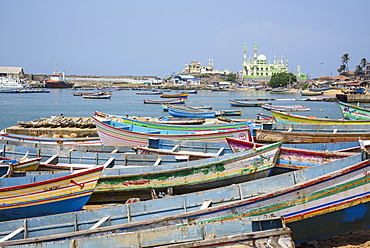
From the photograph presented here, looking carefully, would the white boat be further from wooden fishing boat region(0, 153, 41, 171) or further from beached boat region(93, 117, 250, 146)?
wooden fishing boat region(0, 153, 41, 171)

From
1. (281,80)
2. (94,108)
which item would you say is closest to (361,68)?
(281,80)

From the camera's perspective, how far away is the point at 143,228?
733 cm

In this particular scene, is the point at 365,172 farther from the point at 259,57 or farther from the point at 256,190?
the point at 259,57

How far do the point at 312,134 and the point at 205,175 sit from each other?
270 inches

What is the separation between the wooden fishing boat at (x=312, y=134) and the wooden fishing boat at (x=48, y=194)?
9.42 m

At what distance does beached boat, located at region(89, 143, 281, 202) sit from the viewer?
11.0m

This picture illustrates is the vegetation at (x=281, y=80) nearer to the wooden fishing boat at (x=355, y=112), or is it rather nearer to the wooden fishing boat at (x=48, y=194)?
the wooden fishing boat at (x=355, y=112)

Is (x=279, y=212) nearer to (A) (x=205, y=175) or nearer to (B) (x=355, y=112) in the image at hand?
(A) (x=205, y=175)

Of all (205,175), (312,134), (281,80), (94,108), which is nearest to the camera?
(205,175)

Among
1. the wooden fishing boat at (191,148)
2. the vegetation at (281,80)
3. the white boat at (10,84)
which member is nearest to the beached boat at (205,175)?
the wooden fishing boat at (191,148)

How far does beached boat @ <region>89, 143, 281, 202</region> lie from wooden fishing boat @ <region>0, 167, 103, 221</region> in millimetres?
2108

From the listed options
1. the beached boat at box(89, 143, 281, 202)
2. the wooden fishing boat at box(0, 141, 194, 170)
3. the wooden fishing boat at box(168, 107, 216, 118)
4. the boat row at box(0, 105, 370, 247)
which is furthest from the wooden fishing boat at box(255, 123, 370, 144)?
the wooden fishing boat at box(168, 107, 216, 118)

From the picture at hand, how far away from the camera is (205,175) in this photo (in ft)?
36.6

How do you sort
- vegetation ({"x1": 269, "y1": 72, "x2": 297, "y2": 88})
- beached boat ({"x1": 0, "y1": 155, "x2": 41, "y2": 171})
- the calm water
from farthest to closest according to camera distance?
vegetation ({"x1": 269, "y1": 72, "x2": 297, "y2": 88})
the calm water
beached boat ({"x1": 0, "y1": 155, "x2": 41, "y2": 171})
